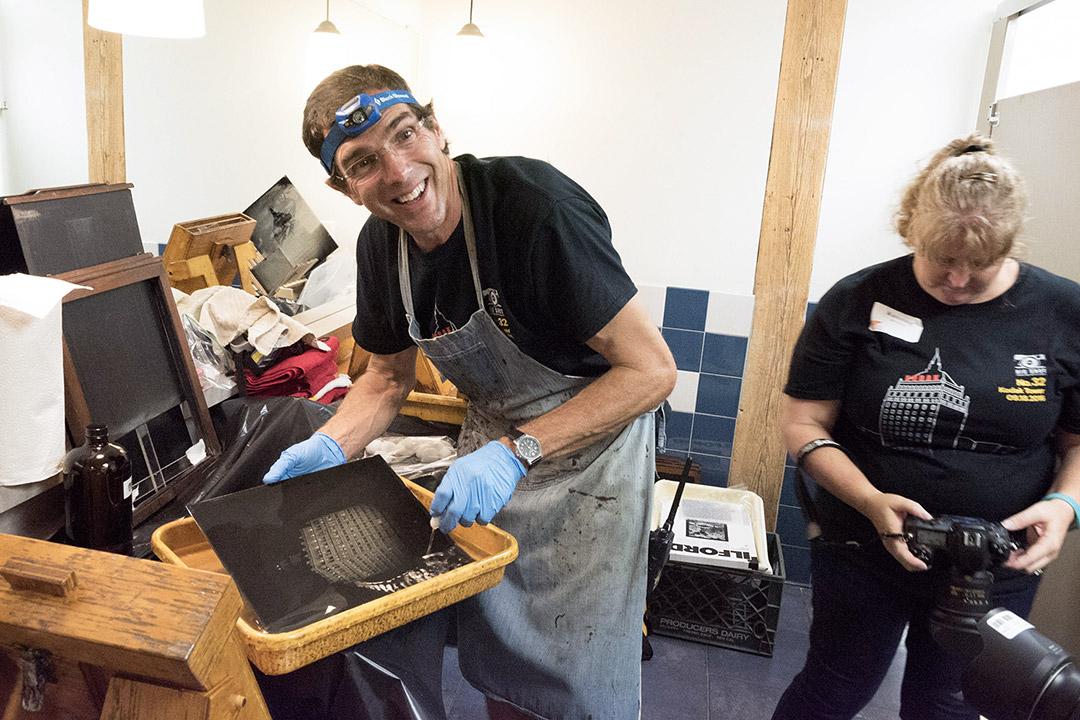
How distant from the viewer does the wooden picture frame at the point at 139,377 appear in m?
1.34

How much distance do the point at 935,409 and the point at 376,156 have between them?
113cm

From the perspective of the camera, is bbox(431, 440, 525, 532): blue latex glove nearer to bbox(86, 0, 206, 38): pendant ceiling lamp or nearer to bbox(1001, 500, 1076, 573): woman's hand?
bbox(1001, 500, 1076, 573): woman's hand

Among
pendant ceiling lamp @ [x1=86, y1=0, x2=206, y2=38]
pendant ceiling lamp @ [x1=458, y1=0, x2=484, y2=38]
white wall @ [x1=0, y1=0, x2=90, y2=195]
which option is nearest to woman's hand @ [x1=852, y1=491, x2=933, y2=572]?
pendant ceiling lamp @ [x1=86, y1=0, x2=206, y2=38]

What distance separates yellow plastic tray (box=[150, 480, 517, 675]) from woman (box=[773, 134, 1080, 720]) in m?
0.78

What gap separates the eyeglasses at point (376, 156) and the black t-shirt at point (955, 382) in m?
0.90

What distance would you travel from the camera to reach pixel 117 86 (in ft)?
7.36

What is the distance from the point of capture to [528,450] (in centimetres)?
128

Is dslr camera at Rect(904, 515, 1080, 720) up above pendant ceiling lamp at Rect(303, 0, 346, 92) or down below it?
below

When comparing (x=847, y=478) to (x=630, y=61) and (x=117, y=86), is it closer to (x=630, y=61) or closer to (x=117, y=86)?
(x=630, y=61)

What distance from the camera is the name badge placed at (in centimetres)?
144

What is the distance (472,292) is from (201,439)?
0.74 metres

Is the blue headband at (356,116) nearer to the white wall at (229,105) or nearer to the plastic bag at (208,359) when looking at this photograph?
the plastic bag at (208,359)

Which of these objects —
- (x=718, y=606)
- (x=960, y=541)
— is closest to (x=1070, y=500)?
(x=960, y=541)

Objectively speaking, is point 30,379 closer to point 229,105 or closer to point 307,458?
point 307,458
